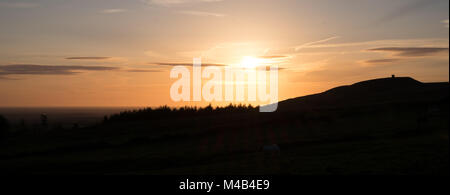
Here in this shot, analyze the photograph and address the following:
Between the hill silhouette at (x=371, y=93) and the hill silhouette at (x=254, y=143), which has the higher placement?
the hill silhouette at (x=371, y=93)

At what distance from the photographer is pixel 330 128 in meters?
32.6

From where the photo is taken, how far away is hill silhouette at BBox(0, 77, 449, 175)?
18000mm

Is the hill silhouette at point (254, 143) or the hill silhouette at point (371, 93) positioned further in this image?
the hill silhouette at point (371, 93)

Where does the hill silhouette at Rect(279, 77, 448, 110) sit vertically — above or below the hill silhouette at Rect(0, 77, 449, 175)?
above

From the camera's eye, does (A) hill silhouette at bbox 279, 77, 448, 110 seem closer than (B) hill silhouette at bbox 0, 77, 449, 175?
No

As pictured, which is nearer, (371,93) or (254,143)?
(254,143)

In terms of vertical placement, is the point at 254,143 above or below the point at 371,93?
below

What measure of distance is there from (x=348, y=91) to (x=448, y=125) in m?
32.9

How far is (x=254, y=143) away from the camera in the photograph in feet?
91.7

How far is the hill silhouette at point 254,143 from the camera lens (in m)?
18.0

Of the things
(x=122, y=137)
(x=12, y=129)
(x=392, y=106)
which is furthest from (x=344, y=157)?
(x=12, y=129)
